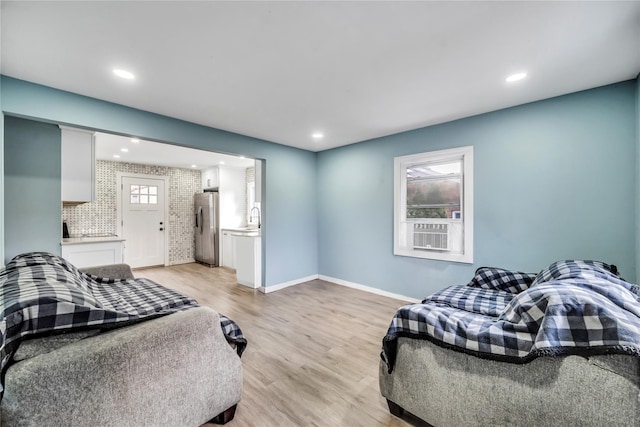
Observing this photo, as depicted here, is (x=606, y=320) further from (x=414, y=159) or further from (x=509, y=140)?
(x=414, y=159)

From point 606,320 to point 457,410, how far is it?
2.55ft

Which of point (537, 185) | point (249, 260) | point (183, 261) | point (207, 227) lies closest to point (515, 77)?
point (537, 185)

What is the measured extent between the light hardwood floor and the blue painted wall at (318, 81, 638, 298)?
1.00 m

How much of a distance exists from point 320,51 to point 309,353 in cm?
249

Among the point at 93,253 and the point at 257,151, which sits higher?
the point at 257,151

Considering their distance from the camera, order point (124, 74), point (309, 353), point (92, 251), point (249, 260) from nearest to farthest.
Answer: point (124, 74) → point (309, 353) → point (92, 251) → point (249, 260)

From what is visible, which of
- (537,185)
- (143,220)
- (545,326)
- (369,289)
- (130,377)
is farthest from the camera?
(143,220)

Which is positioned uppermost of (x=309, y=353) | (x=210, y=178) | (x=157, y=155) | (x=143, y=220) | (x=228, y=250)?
(x=157, y=155)

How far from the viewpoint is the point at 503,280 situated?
249 cm

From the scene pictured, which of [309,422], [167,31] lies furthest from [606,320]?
[167,31]

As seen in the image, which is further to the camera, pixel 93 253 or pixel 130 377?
pixel 93 253

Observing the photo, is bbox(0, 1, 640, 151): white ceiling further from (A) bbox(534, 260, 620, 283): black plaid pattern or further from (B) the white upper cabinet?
(B) the white upper cabinet

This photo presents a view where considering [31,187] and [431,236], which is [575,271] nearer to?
[431,236]

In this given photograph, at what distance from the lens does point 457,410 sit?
134 cm
